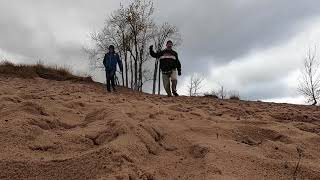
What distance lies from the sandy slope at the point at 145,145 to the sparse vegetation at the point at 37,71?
27.3 ft

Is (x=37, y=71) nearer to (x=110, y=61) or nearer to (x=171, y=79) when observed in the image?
(x=110, y=61)

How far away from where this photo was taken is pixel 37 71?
1603 centimetres

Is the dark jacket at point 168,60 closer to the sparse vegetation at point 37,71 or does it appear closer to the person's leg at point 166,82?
the person's leg at point 166,82

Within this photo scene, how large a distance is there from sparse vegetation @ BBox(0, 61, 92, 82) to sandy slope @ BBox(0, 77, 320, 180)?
27.3 feet

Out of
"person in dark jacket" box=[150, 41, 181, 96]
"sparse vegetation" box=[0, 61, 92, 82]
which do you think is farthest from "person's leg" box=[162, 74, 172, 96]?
"sparse vegetation" box=[0, 61, 92, 82]

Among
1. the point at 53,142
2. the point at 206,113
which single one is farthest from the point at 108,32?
the point at 53,142

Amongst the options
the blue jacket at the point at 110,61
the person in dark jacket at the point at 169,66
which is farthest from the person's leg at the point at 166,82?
the blue jacket at the point at 110,61

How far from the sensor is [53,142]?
15.8 feet

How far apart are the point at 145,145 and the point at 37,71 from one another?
11.9m

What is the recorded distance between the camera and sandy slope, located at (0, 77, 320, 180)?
4.31 metres

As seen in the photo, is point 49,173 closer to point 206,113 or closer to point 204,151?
point 204,151

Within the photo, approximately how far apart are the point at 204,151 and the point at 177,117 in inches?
58.2

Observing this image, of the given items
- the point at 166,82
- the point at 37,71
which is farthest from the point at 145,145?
the point at 37,71

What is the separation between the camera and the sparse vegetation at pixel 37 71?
14.4 m
